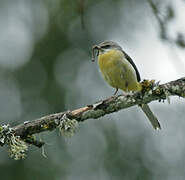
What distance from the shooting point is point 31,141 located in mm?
5301

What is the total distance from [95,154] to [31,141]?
6016mm

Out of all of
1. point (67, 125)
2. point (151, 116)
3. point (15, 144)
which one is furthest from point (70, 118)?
point (151, 116)

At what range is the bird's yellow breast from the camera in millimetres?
6520

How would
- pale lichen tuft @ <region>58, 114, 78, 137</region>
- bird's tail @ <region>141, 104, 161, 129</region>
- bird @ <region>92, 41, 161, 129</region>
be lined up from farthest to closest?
bird @ <region>92, 41, 161, 129</region>
bird's tail @ <region>141, 104, 161, 129</region>
pale lichen tuft @ <region>58, 114, 78, 137</region>

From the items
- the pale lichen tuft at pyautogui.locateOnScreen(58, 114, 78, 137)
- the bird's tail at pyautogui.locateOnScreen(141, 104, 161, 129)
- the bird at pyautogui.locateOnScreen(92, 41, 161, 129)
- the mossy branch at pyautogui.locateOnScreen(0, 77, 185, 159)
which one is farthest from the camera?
the bird at pyautogui.locateOnScreen(92, 41, 161, 129)

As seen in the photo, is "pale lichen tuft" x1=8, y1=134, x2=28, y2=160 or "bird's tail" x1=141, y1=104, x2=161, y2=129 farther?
"bird's tail" x1=141, y1=104, x2=161, y2=129

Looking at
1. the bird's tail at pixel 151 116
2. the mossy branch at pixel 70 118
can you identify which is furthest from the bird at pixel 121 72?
the mossy branch at pixel 70 118

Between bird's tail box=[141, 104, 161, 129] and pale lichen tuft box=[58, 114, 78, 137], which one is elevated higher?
bird's tail box=[141, 104, 161, 129]

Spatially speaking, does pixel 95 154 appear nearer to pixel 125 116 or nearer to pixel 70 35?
pixel 125 116

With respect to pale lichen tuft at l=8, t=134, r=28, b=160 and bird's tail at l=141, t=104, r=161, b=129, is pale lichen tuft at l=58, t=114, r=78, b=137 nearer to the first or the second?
pale lichen tuft at l=8, t=134, r=28, b=160

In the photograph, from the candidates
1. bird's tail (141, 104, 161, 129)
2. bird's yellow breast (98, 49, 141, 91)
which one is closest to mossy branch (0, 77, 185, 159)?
bird's tail (141, 104, 161, 129)

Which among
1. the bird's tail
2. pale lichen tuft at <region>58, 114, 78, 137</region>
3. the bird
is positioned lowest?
pale lichen tuft at <region>58, 114, 78, 137</region>

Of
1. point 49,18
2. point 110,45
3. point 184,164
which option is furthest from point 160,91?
point 49,18

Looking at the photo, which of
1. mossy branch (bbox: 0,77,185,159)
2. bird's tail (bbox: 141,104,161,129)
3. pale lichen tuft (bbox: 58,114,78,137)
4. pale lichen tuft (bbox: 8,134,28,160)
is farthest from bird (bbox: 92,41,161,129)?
pale lichen tuft (bbox: 8,134,28,160)
